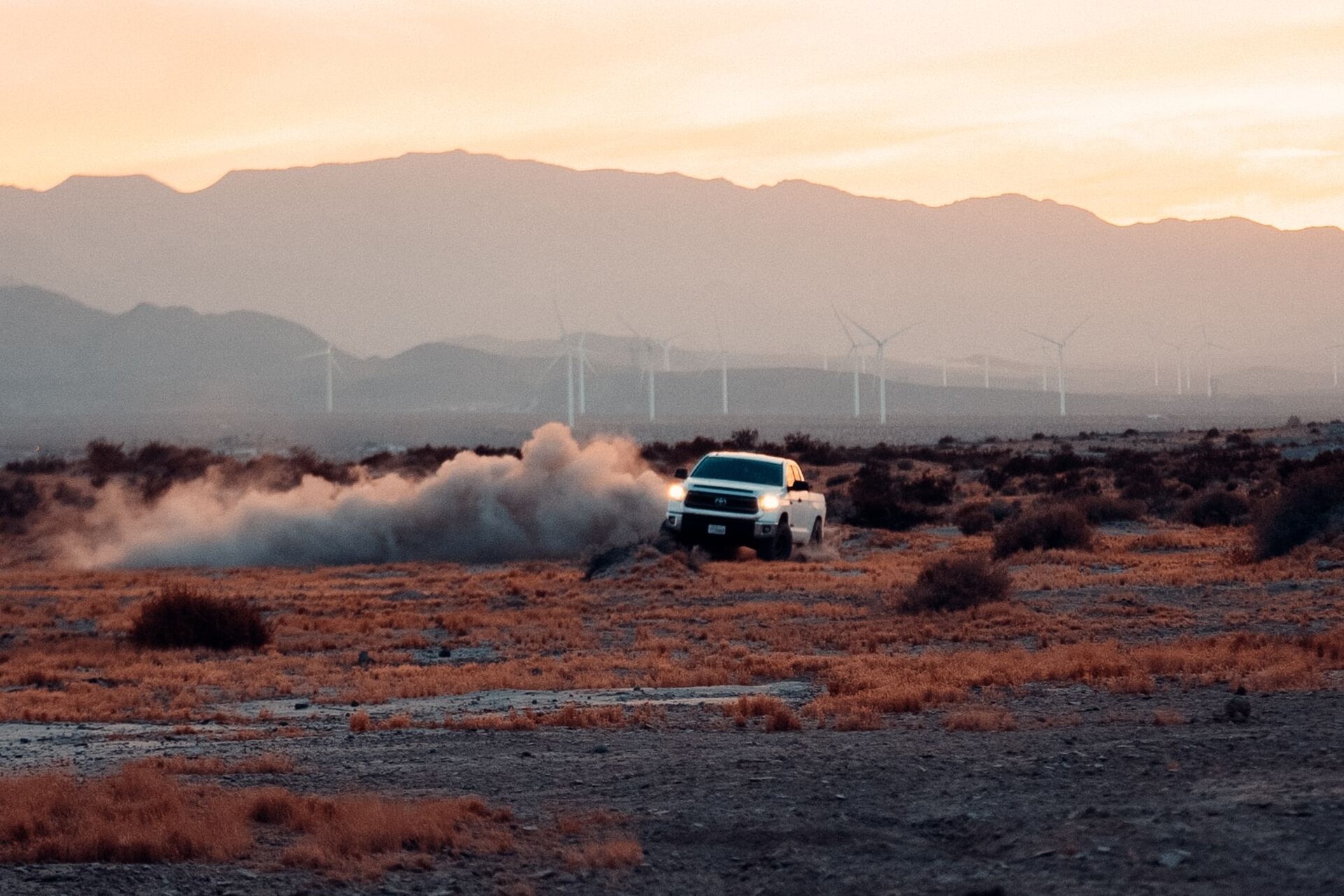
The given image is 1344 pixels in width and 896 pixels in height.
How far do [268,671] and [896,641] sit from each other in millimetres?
7206

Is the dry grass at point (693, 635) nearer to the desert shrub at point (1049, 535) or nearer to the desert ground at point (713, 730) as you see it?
the desert ground at point (713, 730)

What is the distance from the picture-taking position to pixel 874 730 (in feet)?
42.4

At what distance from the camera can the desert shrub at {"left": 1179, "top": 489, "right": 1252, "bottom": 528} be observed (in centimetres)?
3891

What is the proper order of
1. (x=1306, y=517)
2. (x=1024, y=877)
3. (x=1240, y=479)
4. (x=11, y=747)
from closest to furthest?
(x=1024, y=877) < (x=11, y=747) < (x=1306, y=517) < (x=1240, y=479)

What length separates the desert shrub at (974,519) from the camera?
1558 inches

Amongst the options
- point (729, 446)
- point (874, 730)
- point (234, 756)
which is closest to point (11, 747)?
point (234, 756)

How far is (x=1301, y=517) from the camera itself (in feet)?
94.1

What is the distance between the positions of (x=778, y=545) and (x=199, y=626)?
471 inches

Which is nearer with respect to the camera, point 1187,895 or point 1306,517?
point 1187,895

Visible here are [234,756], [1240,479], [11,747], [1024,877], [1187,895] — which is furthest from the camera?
[1240,479]

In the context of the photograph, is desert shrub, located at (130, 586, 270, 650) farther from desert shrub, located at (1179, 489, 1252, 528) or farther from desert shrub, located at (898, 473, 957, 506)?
desert shrub, located at (898, 473, 957, 506)

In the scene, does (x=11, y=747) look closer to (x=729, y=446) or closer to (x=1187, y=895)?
(x=1187, y=895)

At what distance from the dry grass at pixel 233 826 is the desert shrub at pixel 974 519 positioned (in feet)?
99.1

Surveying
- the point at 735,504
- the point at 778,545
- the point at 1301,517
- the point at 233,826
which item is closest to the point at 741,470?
the point at 735,504
